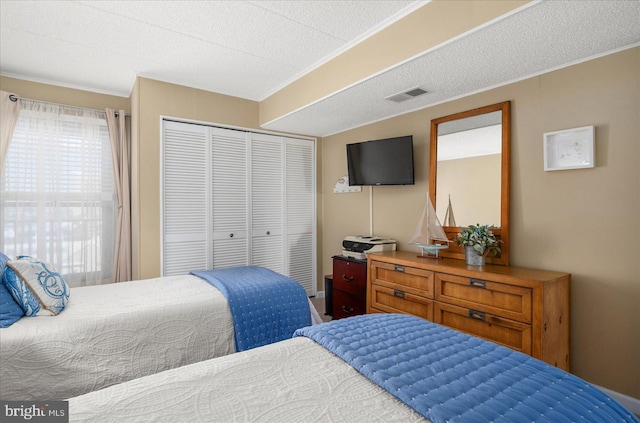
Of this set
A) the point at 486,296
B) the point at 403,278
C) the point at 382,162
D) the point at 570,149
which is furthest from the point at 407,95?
the point at 486,296

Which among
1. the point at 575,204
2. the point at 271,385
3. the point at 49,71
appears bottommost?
the point at 271,385

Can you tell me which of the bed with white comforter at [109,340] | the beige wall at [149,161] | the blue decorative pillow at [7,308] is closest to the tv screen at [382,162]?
the beige wall at [149,161]

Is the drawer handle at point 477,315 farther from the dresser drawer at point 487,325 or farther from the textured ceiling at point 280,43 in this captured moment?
the textured ceiling at point 280,43

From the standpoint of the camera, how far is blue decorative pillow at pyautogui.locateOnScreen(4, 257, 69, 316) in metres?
1.96

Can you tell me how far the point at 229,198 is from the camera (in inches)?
156

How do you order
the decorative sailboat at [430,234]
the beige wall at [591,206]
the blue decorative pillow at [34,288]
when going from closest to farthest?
the blue decorative pillow at [34,288], the beige wall at [591,206], the decorative sailboat at [430,234]

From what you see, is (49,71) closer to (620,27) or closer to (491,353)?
(491,353)

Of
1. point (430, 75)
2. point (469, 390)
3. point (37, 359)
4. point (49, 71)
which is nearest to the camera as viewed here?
point (469, 390)

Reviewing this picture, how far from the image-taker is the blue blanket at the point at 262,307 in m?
2.36

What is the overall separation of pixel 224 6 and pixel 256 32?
0.35 meters

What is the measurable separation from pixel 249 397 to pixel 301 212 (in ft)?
11.7

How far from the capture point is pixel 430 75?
2512 mm

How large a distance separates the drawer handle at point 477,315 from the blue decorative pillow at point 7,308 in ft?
9.16

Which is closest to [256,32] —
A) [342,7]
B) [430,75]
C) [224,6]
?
[224,6]
